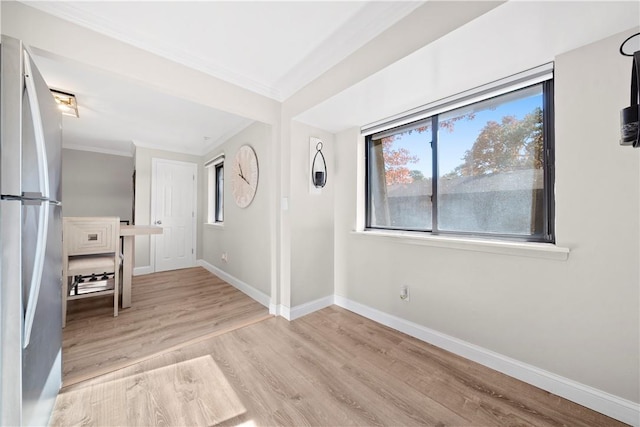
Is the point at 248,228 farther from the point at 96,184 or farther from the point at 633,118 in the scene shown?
the point at 96,184

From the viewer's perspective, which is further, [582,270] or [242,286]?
[242,286]

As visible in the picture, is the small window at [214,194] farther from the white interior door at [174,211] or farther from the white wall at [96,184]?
the white wall at [96,184]

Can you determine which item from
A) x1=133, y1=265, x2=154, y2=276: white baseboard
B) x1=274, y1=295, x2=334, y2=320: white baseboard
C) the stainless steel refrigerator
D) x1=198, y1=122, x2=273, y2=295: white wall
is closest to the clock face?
x1=198, y1=122, x2=273, y2=295: white wall

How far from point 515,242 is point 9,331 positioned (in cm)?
262

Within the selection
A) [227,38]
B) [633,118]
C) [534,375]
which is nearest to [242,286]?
[227,38]

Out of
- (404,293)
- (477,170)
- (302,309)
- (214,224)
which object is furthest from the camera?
(214,224)

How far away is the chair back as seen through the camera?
2.40m

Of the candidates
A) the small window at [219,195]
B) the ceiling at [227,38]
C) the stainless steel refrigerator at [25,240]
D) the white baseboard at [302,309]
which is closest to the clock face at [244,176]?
the ceiling at [227,38]

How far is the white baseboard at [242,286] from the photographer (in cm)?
289

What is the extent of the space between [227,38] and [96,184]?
470 cm

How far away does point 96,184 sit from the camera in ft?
15.3

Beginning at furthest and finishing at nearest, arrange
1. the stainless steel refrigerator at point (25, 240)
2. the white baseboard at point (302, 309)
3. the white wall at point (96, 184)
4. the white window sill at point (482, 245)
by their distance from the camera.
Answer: the white wall at point (96, 184)
the white baseboard at point (302, 309)
the white window sill at point (482, 245)
the stainless steel refrigerator at point (25, 240)

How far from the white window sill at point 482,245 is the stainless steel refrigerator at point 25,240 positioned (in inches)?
89.5

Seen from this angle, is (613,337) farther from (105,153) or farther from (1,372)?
(105,153)
